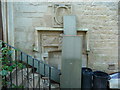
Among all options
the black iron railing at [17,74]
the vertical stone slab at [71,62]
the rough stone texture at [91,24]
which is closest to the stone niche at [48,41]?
the rough stone texture at [91,24]

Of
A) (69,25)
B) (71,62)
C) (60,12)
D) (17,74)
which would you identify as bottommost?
(17,74)

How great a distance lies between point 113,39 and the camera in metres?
3.99

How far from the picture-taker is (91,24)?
3.89 m

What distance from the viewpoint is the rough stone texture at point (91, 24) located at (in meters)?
3.78

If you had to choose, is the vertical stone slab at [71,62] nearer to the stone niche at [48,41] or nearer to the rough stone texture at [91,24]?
the stone niche at [48,41]

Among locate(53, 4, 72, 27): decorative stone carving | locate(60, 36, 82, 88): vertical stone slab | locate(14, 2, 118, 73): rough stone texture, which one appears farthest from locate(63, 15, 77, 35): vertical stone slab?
locate(60, 36, 82, 88): vertical stone slab

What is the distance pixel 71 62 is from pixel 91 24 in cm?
171

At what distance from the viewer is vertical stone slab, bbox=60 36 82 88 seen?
2.88 m

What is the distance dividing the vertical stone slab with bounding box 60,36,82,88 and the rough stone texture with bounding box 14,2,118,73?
47.0 inches

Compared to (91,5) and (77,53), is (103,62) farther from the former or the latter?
(91,5)

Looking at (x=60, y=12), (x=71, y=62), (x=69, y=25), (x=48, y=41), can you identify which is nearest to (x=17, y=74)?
(x=48, y=41)

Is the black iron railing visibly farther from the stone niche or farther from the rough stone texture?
the rough stone texture

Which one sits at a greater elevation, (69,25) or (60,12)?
(60,12)

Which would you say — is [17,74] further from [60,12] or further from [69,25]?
[60,12]
